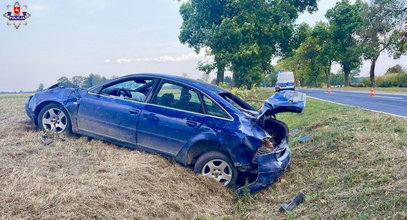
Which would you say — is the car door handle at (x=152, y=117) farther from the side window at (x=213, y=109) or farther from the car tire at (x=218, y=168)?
the car tire at (x=218, y=168)

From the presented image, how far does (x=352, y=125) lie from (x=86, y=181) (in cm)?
628

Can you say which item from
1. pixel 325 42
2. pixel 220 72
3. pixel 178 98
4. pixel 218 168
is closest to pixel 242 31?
pixel 220 72

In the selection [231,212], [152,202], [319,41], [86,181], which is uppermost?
[319,41]

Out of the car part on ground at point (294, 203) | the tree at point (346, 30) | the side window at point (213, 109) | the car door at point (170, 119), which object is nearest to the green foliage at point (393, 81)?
the tree at point (346, 30)

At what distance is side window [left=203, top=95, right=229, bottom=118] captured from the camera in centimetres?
499

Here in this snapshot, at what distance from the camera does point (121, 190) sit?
13.2 feet

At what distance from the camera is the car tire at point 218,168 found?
491cm

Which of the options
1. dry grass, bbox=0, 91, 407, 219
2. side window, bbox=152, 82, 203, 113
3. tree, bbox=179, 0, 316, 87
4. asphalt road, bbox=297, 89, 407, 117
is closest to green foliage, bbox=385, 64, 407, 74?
tree, bbox=179, 0, 316, 87

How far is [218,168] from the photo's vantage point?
498 cm

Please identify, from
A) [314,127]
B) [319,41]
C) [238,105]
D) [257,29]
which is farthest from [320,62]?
[238,105]

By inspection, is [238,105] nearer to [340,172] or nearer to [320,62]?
[340,172]

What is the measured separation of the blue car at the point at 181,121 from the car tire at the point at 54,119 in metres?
0.02

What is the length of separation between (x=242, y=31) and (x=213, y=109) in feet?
57.2

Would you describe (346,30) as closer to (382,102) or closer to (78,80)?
(382,102)
